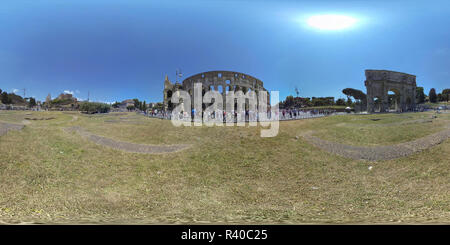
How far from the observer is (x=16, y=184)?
484 cm

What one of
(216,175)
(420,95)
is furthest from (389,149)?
(216,175)

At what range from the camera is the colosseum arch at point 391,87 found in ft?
25.7

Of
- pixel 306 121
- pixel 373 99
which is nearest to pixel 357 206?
pixel 306 121

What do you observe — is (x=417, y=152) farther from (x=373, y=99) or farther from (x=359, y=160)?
(x=373, y=99)

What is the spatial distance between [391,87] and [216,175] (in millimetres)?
9941

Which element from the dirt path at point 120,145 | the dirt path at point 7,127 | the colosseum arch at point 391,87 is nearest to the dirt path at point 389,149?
the colosseum arch at point 391,87

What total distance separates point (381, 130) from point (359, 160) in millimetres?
2246

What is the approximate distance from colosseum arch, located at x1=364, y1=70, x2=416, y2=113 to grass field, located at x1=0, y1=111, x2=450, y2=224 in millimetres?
845

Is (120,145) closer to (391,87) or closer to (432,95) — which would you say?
(391,87)

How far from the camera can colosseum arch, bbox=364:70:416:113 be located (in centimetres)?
784

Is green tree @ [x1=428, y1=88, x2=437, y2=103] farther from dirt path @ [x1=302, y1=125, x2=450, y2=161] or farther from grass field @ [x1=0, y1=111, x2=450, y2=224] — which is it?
dirt path @ [x1=302, y1=125, x2=450, y2=161]

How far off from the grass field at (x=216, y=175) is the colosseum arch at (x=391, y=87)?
2.77 feet

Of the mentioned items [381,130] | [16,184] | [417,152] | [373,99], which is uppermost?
[373,99]

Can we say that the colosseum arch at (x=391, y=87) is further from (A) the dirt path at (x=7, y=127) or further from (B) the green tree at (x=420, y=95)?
(A) the dirt path at (x=7, y=127)
